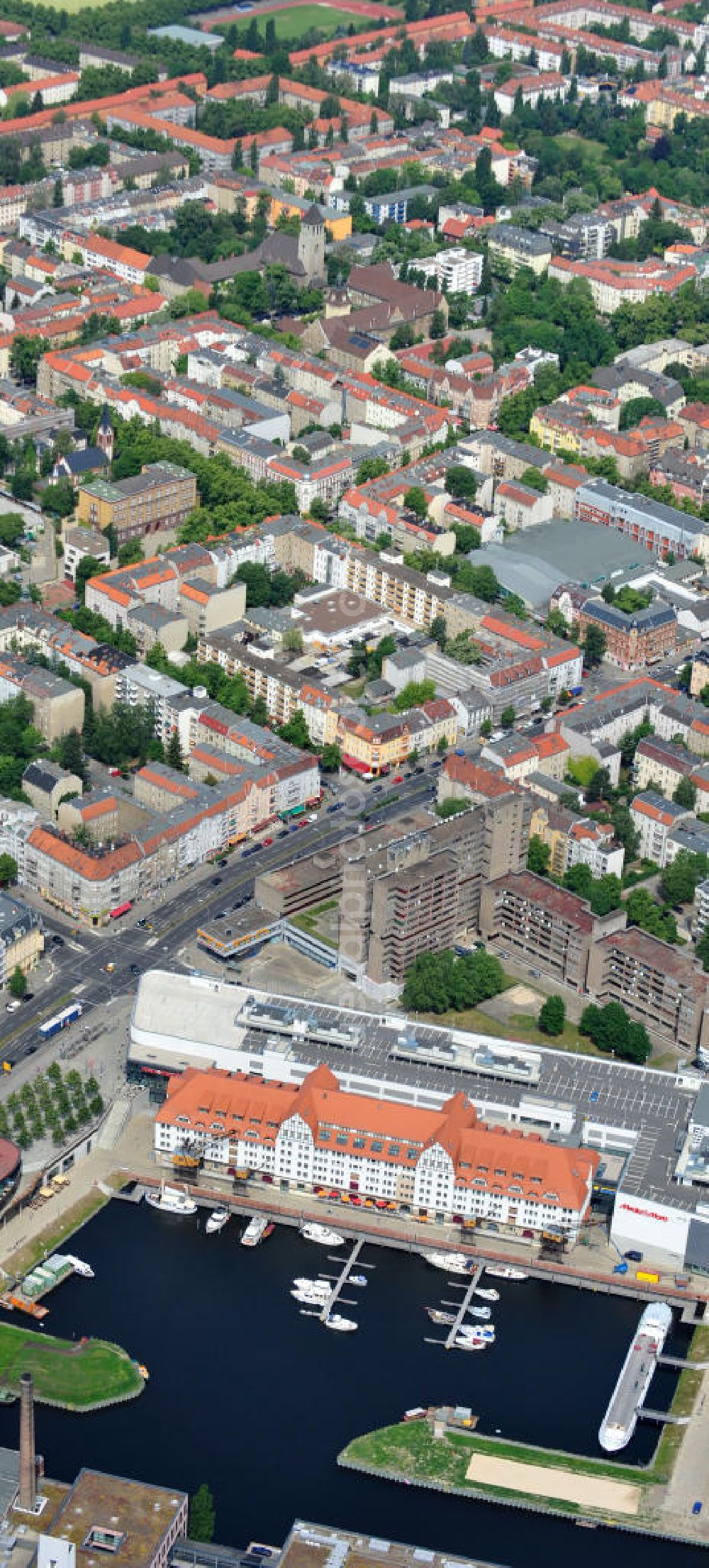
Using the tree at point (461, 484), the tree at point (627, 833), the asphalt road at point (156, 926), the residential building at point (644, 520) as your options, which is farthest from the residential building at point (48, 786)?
the residential building at point (644, 520)

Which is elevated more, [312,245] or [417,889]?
[312,245]

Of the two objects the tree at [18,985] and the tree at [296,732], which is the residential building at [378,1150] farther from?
the tree at [296,732]

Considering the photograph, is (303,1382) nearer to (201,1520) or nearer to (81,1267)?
(201,1520)

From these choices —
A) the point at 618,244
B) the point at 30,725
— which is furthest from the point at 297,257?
the point at 30,725

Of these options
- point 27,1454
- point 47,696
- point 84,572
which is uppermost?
point 47,696

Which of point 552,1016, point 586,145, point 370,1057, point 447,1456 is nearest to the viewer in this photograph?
point 447,1456

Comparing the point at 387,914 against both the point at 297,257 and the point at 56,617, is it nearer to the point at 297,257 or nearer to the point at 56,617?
the point at 56,617

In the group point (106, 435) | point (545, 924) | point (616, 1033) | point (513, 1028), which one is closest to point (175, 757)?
point (545, 924)

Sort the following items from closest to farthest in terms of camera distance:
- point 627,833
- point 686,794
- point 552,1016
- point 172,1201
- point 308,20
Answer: point 172,1201 → point 552,1016 → point 627,833 → point 686,794 → point 308,20
